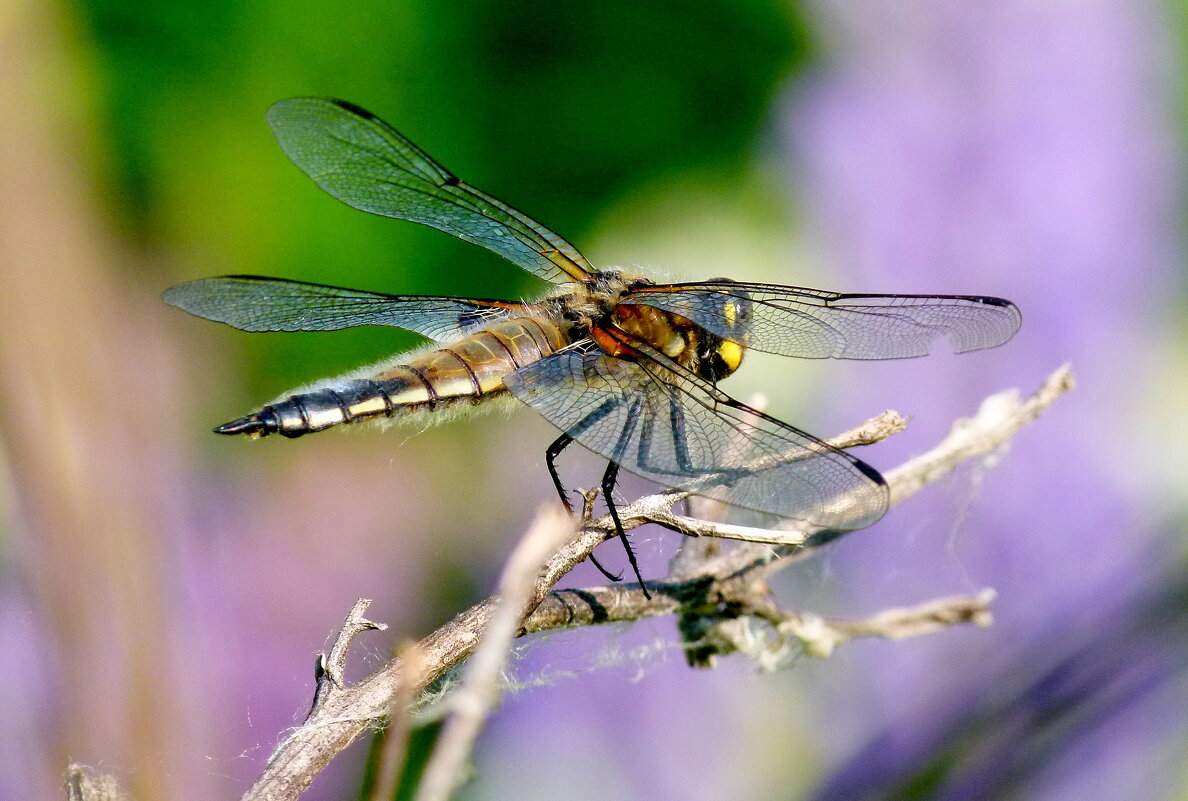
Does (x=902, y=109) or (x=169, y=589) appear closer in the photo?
(x=169, y=589)

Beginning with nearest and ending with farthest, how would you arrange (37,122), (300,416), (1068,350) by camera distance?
(300,416), (37,122), (1068,350)

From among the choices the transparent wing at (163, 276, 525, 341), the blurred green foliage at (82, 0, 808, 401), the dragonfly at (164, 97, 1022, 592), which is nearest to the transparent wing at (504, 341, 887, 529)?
the dragonfly at (164, 97, 1022, 592)

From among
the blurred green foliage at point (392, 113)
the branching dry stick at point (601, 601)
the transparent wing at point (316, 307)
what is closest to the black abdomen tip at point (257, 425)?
the transparent wing at point (316, 307)

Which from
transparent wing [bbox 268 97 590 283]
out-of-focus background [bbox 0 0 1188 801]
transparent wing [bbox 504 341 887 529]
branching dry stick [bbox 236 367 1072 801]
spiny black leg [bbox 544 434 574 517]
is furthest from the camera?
out-of-focus background [bbox 0 0 1188 801]

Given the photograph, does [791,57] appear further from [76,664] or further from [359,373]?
[76,664]

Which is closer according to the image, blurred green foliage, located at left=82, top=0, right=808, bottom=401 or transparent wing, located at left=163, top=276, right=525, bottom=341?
transparent wing, located at left=163, top=276, right=525, bottom=341

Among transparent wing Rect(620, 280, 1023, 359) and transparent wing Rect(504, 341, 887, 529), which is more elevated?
transparent wing Rect(620, 280, 1023, 359)

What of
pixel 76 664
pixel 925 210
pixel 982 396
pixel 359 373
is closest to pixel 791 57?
pixel 925 210

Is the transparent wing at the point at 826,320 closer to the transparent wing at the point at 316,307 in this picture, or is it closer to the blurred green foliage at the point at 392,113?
the transparent wing at the point at 316,307

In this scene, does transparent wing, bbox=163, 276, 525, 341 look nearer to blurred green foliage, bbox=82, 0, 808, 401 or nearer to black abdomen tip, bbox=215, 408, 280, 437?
black abdomen tip, bbox=215, 408, 280, 437
